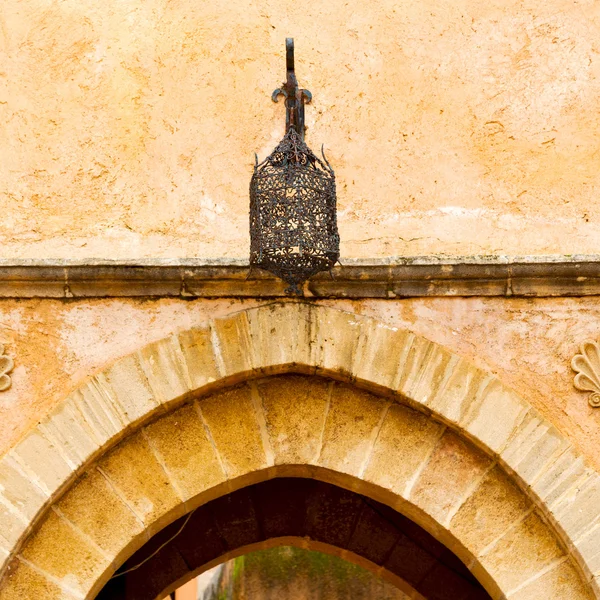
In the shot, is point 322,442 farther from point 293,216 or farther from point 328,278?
point 293,216

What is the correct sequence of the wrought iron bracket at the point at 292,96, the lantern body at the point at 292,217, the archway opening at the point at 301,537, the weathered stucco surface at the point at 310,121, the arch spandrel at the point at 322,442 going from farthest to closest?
the archway opening at the point at 301,537 < the weathered stucco surface at the point at 310,121 < the wrought iron bracket at the point at 292,96 < the arch spandrel at the point at 322,442 < the lantern body at the point at 292,217

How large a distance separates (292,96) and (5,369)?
1.54 meters

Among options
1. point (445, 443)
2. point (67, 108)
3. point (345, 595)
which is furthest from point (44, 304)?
point (345, 595)

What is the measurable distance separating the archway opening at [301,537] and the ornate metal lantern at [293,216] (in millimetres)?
1922

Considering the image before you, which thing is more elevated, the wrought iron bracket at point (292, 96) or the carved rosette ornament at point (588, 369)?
the wrought iron bracket at point (292, 96)

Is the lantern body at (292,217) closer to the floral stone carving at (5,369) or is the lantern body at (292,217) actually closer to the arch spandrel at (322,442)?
the arch spandrel at (322,442)

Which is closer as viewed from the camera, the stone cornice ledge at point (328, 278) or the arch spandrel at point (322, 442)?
the arch spandrel at point (322, 442)

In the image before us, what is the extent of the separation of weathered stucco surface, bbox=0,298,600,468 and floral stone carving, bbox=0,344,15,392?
2 centimetres

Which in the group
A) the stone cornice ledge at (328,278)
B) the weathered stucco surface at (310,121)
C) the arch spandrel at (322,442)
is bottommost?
the arch spandrel at (322,442)

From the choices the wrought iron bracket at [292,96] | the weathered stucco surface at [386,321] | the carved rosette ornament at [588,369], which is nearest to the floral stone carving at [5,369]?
the weathered stucco surface at [386,321]

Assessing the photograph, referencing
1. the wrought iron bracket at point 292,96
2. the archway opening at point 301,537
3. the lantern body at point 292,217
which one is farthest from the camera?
the archway opening at point 301,537

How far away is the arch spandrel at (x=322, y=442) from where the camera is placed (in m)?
4.71

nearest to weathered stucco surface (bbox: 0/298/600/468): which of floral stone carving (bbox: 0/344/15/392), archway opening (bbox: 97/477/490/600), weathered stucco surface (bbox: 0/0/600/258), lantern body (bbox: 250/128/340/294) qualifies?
floral stone carving (bbox: 0/344/15/392)

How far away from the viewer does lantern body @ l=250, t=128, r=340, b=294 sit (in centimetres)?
453
